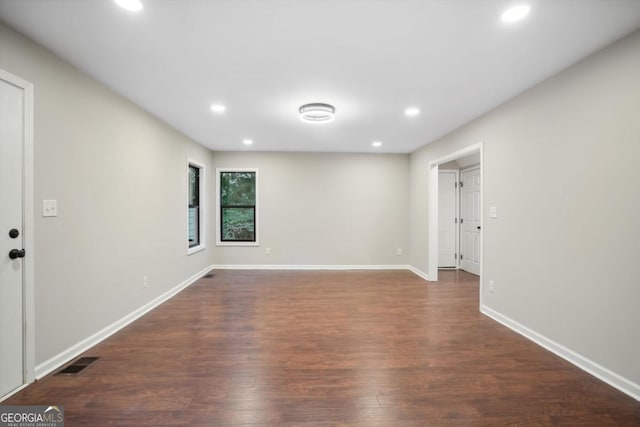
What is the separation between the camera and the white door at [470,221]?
5.59 m

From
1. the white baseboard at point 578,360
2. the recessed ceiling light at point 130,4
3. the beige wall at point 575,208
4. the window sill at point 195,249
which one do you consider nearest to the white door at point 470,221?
the beige wall at point 575,208

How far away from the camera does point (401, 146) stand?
5.45m

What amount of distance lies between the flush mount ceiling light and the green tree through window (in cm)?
301

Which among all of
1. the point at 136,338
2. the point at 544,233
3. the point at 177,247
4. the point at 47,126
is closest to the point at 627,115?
the point at 544,233

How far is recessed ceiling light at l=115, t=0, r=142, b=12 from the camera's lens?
1645 millimetres

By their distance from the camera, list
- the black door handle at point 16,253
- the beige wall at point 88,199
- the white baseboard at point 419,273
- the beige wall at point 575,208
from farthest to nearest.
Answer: the white baseboard at point 419,273
the beige wall at point 88,199
the beige wall at point 575,208
the black door handle at point 16,253

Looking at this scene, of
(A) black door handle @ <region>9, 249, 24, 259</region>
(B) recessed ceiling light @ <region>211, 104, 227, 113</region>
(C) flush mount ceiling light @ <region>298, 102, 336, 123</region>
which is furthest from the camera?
(B) recessed ceiling light @ <region>211, 104, 227, 113</region>

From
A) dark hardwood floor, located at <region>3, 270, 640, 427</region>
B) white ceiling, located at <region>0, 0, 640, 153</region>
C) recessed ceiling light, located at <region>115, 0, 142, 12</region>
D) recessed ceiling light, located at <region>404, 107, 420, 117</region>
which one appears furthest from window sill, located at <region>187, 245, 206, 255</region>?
recessed ceiling light, located at <region>404, 107, 420, 117</region>

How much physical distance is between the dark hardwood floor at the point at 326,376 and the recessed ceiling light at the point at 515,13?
252 centimetres

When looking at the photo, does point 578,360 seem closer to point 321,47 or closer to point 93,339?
point 321,47

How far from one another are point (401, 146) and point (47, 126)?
5018 millimetres

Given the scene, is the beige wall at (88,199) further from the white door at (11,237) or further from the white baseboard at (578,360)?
the white baseboard at (578,360)

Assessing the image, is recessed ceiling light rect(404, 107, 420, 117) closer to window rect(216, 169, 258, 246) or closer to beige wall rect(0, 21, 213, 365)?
beige wall rect(0, 21, 213, 365)

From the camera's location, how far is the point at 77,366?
88.8 inches
